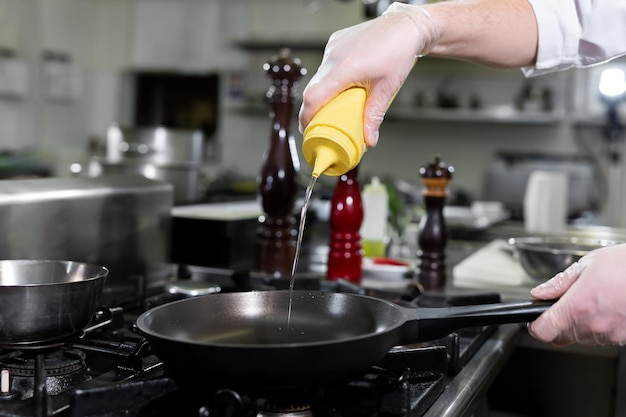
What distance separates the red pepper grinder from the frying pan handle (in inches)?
→ 21.2

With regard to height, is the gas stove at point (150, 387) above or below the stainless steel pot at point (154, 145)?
below

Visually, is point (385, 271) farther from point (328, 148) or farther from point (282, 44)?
point (282, 44)

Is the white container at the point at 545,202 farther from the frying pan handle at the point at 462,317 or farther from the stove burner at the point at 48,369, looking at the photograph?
the stove burner at the point at 48,369

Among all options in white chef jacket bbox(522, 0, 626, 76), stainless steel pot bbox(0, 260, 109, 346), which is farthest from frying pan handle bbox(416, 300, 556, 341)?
white chef jacket bbox(522, 0, 626, 76)

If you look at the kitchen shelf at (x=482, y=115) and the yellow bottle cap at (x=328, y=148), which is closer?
the yellow bottle cap at (x=328, y=148)

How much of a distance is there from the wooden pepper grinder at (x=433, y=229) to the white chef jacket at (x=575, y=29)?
0.88 feet

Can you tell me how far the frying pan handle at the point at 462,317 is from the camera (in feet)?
2.35

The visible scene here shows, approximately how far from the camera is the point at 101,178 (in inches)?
48.1

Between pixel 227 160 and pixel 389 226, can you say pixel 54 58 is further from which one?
pixel 389 226

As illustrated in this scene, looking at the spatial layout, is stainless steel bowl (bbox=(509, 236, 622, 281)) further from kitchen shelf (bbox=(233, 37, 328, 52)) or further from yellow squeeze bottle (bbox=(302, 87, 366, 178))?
kitchen shelf (bbox=(233, 37, 328, 52))

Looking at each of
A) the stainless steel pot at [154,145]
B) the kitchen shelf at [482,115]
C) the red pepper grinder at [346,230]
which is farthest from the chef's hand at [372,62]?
the kitchen shelf at [482,115]

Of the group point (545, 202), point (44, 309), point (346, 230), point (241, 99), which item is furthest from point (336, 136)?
point (241, 99)

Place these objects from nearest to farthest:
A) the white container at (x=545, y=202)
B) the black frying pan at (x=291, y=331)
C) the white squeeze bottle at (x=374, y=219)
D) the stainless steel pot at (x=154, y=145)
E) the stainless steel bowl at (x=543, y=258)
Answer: the black frying pan at (x=291, y=331)
the stainless steel bowl at (x=543, y=258)
the white squeeze bottle at (x=374, y=219)
the white container at (x=545, y=202)
the stainless steel pot at (x=154, y=145)

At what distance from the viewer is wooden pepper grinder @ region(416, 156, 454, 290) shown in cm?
131
